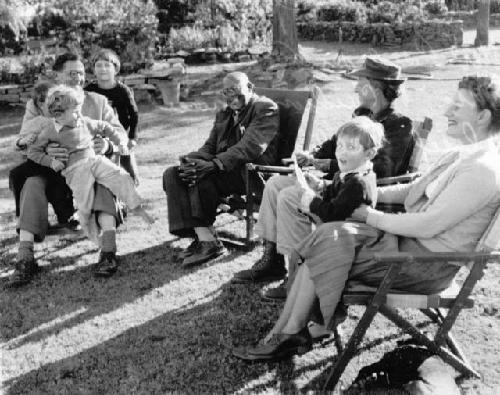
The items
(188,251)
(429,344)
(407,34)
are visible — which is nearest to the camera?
(429,344)

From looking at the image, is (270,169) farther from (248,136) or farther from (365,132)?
(365,132)

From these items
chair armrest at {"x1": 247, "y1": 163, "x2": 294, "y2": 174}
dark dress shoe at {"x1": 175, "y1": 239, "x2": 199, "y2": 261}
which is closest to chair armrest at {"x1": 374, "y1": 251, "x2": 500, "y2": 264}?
chair armrest at {"x1": 247, "y1": 163, "x2": 294, "y2": 174}

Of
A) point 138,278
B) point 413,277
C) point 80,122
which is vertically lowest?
point 138,278

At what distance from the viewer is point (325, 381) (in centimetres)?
319

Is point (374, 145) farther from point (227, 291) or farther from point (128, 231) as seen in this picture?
point (128, 231)

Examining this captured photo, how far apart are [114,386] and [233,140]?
7.99ft

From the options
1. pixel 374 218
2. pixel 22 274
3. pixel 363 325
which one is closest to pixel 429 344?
pixel 363 325

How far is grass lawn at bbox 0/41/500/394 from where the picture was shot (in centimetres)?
326

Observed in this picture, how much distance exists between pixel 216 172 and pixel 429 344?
2.28 meters

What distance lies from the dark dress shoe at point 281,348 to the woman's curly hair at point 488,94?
1.42 meters

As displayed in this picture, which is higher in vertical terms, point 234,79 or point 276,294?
point 234,79

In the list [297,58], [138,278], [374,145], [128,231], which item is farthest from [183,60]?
[374,145]

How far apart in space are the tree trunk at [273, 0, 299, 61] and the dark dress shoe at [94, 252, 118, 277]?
9404 mm

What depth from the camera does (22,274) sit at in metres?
4.54
